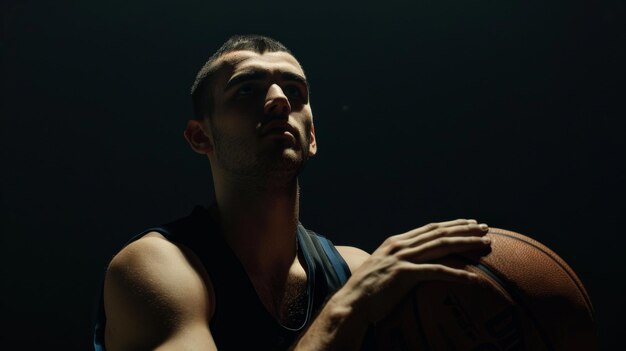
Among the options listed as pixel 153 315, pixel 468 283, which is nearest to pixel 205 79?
pixel 153 315

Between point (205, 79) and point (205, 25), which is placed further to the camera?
point (205, 25)

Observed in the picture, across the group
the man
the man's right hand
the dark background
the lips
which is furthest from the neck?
the dark background

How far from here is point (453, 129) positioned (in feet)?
9.01

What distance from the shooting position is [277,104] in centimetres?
132

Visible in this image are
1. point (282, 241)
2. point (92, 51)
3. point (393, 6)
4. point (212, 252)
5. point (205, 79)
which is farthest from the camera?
point (393, 6)

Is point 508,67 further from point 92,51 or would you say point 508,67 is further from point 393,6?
point 92,51

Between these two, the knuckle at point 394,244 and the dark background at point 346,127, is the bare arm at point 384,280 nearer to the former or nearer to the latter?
the knuckle at point 394,244

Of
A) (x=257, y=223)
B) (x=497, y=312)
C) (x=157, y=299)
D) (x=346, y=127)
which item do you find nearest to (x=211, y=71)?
(x=257, y=223)

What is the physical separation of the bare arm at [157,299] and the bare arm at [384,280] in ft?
0.66

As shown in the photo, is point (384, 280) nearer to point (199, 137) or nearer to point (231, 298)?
point (231, 298)

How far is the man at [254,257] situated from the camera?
38.9 inches

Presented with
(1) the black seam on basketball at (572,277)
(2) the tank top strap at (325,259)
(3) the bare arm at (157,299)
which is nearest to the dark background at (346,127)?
(2) the tank top strap at (325,259)

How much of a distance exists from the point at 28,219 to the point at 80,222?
8.7 inches

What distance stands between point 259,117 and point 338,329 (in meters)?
0.56
